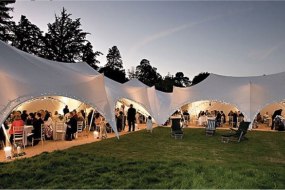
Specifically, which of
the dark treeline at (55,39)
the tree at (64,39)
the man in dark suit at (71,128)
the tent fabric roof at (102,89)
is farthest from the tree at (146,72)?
the man in dark suit at (71,128)

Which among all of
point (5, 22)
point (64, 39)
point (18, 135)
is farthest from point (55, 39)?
point (18, 135)

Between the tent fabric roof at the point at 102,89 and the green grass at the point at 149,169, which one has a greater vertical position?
the tent fabric roof at the point at 102,89

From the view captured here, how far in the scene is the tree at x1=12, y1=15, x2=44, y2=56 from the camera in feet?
139

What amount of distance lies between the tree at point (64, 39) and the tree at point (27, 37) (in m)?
1.30

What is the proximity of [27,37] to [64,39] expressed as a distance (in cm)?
682

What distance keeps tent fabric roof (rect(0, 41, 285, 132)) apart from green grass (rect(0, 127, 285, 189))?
9.02 feet

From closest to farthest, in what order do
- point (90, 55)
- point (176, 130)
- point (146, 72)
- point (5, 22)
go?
point (176, 130)
point (5, 22)
point (90, 55)
point (146, 72)

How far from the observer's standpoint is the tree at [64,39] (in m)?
46.6

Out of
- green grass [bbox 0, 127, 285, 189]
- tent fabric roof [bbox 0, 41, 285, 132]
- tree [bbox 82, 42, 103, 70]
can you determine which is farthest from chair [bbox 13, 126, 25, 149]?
tree [bbox 82, 42, 103, 70]

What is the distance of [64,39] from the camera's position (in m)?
49.0

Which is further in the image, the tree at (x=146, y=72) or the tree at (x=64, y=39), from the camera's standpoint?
the tree at (x=146, y=72)

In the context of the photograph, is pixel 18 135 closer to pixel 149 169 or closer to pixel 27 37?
pixel 149 169

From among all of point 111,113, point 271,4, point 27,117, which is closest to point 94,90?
point 111,113

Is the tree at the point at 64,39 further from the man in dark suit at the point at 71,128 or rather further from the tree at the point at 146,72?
the man in dark suit at the point at 71,128
